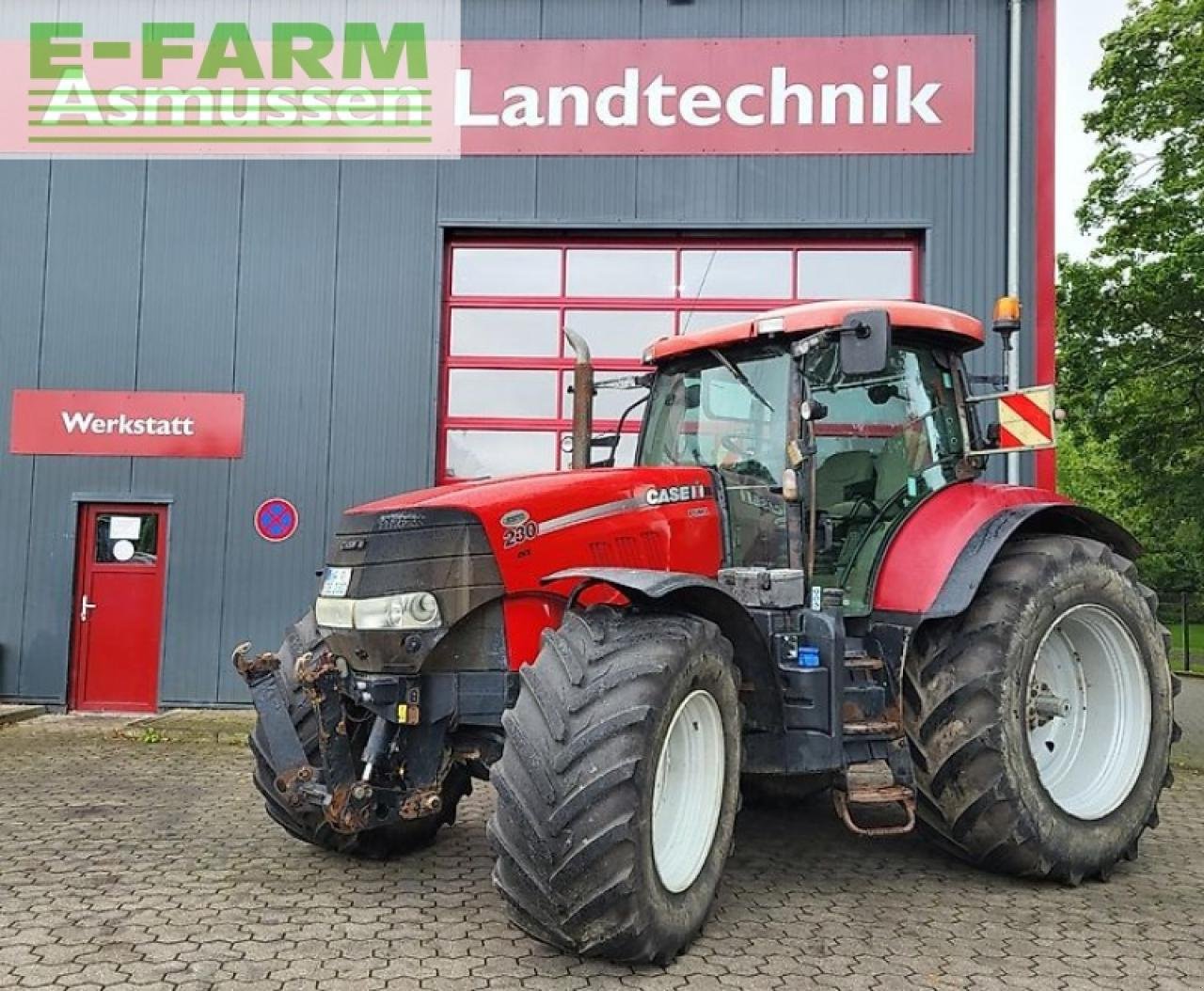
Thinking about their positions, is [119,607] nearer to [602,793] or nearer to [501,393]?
[501,393]

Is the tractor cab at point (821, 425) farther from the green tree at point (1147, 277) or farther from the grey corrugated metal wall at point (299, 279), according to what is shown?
the green tree at point (1147, 277)

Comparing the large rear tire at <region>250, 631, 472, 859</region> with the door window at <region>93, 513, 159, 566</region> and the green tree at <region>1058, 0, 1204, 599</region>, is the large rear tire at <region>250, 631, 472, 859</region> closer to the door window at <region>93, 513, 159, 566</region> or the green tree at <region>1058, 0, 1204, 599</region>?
the door window at <region>93, 513, 159, 566</region>

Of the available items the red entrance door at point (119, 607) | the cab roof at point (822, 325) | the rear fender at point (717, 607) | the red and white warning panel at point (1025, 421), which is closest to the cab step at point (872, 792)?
the rear fender at point (717, 607)

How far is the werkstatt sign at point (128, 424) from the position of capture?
31.6 ft

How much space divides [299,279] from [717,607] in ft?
23.3

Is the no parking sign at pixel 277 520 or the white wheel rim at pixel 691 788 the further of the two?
the no parking sign at pixel 277 520

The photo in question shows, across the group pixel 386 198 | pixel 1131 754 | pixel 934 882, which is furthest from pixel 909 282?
pixel 934 882

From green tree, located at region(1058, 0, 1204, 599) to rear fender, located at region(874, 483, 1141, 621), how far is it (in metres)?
12.5

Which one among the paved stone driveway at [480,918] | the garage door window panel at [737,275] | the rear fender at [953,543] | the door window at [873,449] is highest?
the garage door window panel at [737,275]

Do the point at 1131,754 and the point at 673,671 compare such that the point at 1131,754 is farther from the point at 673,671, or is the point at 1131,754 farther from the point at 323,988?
the point at 323,988

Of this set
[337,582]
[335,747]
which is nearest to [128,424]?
[337,582]

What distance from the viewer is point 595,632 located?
354 centimetres

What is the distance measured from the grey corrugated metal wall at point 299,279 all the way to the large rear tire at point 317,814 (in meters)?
5.05

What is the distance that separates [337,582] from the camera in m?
3.95
